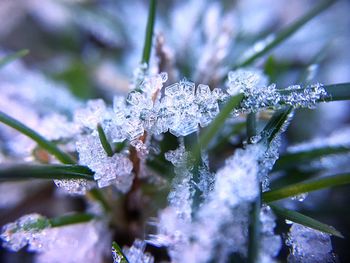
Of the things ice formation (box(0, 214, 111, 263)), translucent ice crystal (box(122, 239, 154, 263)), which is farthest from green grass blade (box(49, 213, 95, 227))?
translucent ice crystal (box(122, 239, 154, 263))

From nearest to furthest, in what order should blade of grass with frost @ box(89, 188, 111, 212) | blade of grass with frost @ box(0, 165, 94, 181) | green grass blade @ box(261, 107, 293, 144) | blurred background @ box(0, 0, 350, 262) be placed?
blade of grass with frost @ box(0, 165, 94, 181) < green grass blade @ box(261, 107, 293, 144) < blade of grass with frost @ box(89, 188, 111, 212) < blurred background @ box(0, 0, 350, 262)

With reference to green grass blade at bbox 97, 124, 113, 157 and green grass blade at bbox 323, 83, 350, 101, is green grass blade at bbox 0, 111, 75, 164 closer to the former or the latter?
green grass blade at bbox 97, 124, 113, 157

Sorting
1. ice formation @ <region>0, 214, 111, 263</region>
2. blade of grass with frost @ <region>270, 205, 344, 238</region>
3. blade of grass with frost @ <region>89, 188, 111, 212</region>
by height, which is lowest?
ice formation @ <region>0, 214, 111, 263</region>

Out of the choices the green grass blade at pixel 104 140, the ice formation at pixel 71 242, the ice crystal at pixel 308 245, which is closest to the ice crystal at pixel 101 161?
the green grass blade at pixel 104 140

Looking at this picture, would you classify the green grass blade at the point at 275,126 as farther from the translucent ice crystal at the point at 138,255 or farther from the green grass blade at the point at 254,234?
the translucent ice crystal at the point at 138,255

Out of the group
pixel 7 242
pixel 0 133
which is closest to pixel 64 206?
pixel 0 133

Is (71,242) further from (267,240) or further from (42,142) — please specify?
(267,240)
